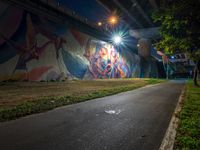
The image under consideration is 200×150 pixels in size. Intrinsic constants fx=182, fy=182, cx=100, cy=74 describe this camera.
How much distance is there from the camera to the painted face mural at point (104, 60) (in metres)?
27.3

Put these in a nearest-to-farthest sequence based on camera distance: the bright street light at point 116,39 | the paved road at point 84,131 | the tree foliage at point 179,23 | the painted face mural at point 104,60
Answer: the paved road at point 84,131 < the tree foliage at point 179,23 < the painted face mural at point 104,60 < the bright street light at point 116,39

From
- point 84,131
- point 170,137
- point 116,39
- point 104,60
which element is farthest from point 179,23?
point 116,39

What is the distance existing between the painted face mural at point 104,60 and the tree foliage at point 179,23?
649 inches

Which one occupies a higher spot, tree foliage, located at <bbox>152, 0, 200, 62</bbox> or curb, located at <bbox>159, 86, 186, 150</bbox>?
tree foliage, located at <bbox>152, 0, 200, 62</bbox>

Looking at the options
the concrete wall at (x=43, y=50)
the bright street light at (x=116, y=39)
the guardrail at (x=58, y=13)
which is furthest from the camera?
the bright street light at (x=116, y=39)

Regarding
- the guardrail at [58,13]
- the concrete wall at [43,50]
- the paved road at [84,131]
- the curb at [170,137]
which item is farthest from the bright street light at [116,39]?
the curb at [170,137]

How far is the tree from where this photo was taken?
28.0ft

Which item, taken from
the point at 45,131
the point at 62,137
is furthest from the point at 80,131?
the point at 45,131

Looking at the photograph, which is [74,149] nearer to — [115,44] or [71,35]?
[71,35]

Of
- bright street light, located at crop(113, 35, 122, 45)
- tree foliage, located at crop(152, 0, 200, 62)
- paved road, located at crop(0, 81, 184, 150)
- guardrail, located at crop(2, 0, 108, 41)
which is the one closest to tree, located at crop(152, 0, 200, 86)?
tree foliage, located at crop(152, 0, 200, 62)

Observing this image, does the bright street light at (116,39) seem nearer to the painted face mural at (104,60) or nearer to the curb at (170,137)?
the painted face mural at (104,60)

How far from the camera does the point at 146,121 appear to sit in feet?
19.4

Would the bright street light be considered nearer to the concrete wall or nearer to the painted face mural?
the painted face mural

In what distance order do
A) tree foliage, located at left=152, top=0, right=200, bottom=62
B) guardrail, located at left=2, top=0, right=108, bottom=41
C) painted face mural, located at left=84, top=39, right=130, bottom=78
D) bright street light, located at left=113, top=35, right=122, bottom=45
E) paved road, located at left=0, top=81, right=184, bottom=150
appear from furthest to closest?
1. bright street light, located at left=113, top=35, right=122, bottom=45
2. painted face mural, located at left=84, top=39, right=130, bottom=78
3. guardrail, located at left=2, top=0, right=108, bottom=41
4. tree foliage, located at left=152, top=0, right=200, bottom=62
5. paved road, located at left=0, top=81, right=184, bottom=150
